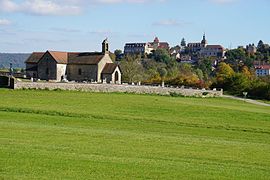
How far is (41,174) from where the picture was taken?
495 inches

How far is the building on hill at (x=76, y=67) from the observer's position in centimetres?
8331

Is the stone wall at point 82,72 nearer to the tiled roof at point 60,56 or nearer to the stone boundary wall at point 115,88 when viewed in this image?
the tiled roof at point 60,56

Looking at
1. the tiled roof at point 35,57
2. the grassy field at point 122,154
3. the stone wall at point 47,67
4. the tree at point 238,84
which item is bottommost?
the grassy field at point 122,154

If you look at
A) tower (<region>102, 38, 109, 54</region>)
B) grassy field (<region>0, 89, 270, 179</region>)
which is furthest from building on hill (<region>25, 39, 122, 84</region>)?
grassy field (<region>0, 89, 270, 179</region>)

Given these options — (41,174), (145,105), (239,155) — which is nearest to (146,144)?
(239,155)

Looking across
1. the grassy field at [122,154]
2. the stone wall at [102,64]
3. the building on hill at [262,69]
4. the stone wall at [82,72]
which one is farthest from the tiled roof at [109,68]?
the building on hill at [262,69]

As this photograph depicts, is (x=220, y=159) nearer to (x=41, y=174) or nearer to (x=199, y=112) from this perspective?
(x=41, y=174)

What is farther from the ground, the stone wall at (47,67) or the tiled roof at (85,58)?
the tiled roof at (85,58)

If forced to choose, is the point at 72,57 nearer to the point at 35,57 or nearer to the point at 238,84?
the point at 35,57

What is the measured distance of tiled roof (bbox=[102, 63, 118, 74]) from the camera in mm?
83675

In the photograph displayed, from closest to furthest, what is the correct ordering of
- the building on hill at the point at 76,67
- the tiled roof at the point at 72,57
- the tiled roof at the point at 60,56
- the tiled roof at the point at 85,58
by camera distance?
the building on hill at the point at 76,67 → the tiled roof at the point at 60,56 → the tiled roof at the point at 72,57 → the tiled roof at the point at 85,58

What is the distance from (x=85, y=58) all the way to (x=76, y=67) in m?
2.19

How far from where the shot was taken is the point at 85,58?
85312 millimetres

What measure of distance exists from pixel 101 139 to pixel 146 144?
200 cm
